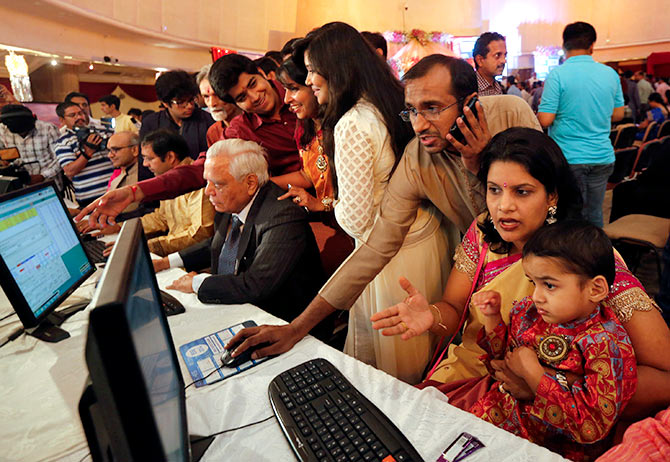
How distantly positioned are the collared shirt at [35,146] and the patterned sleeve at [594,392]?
4824mm

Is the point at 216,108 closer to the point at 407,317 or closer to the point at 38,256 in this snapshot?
the point at 38,256

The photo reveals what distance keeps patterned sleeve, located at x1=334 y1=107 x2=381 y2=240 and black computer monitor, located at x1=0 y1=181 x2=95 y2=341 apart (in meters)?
1.00

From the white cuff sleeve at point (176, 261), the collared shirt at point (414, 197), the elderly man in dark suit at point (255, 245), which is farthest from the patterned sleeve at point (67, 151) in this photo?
the collared shirt at point (414, 197)

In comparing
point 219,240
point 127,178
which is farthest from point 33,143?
point 219,240

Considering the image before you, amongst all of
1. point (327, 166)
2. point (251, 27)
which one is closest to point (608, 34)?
point (251, 27)

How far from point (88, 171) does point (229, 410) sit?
3422 millimetres

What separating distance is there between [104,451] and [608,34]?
1620cm

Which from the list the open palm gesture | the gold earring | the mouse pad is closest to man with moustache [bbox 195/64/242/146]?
the mouse pad

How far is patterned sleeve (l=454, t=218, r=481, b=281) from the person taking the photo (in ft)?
4.57

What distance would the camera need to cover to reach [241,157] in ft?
6.31

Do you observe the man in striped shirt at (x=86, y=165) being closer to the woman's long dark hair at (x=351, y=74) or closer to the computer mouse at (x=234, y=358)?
the woman's long dark hair at (x=351, y=74)

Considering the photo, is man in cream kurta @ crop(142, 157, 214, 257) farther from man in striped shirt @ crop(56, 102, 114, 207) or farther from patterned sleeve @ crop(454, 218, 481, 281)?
patterned sleeve @ crop(454, 218, 481, 281)

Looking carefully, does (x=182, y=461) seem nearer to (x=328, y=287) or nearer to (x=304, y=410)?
(x=304, y=410)

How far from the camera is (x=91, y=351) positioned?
45 cm
